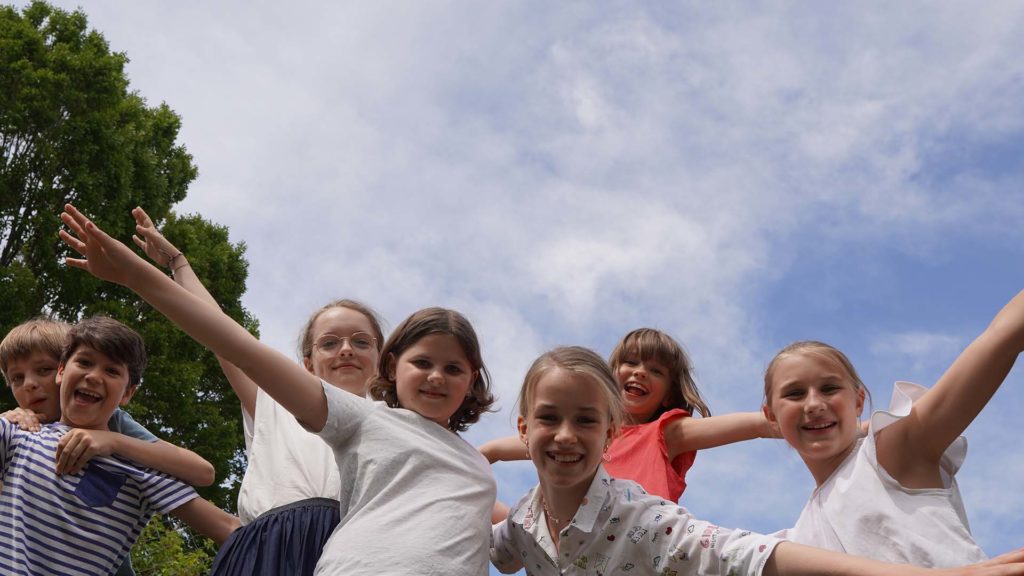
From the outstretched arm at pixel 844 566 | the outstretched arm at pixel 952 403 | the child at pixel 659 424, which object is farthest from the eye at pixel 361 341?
the outstretched arm at pixel 952 403

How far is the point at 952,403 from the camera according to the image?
3.06m

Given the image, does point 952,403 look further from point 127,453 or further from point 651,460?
point 127,453

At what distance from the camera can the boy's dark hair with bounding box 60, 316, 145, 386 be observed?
4.17m

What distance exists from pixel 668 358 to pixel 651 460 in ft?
2.03

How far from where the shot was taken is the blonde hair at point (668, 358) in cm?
478

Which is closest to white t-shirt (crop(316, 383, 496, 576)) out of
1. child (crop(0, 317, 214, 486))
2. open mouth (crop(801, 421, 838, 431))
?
child (crop(0, 317, 214, 486))

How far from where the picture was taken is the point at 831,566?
2893mm

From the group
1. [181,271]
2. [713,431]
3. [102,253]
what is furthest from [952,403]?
[181,271]

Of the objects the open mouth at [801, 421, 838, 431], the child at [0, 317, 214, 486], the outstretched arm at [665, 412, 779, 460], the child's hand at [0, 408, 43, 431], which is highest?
the outstretched arm at [665, 412, 779, 460]

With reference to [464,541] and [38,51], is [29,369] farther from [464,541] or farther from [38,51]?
[38,51]

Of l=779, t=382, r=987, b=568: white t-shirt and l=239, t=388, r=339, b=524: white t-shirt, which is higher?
l=779, t=382, r=987, b=568: white t-shirt

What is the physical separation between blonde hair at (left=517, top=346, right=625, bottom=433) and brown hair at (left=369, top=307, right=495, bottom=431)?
259 mm

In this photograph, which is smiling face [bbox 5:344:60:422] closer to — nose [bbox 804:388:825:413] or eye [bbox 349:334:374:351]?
eye [bbox 349:334:374:351]

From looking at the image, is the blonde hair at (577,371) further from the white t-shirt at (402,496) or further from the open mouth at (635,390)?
the open mouth at (635,390)
